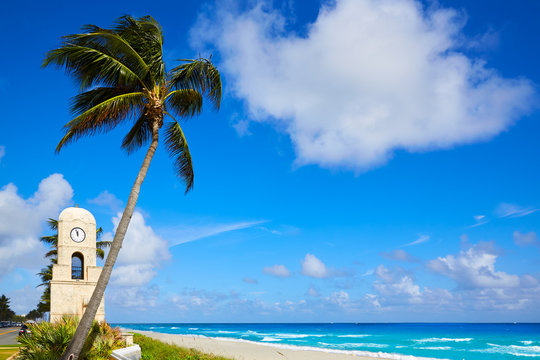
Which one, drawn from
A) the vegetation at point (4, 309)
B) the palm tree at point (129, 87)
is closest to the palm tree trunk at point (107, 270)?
the palm tree at point (129, 87)

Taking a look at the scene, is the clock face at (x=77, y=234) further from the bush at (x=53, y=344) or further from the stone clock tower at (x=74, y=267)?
the bush at (x=53, y=344)

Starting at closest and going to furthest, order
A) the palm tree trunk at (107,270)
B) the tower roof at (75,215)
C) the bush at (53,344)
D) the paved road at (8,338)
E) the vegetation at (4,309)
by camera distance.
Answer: the palm tree trunk at (107,270)
the bush at (53,344)
the tower roof at (75,215)
the paved road at (8,338)
the vegetation at (4,309)

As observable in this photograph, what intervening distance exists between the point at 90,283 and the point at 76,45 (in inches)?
409

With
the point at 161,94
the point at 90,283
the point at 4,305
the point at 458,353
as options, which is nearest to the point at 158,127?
the point at 161,94

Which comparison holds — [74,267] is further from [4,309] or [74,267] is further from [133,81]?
[4,309]

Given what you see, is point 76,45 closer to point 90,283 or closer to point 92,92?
point 92,92

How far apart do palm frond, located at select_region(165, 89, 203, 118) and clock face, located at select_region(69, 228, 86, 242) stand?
8084 mm

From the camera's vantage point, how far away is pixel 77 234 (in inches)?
734

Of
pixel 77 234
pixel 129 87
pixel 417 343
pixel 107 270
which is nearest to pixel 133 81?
pixel 129 87

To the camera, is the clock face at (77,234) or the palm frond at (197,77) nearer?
the palm frond at (197,77)

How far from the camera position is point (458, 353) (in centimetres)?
3806

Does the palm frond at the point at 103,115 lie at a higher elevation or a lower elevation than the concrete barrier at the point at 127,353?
higher

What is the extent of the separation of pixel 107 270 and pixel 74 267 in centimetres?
932

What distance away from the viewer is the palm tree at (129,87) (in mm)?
11078
